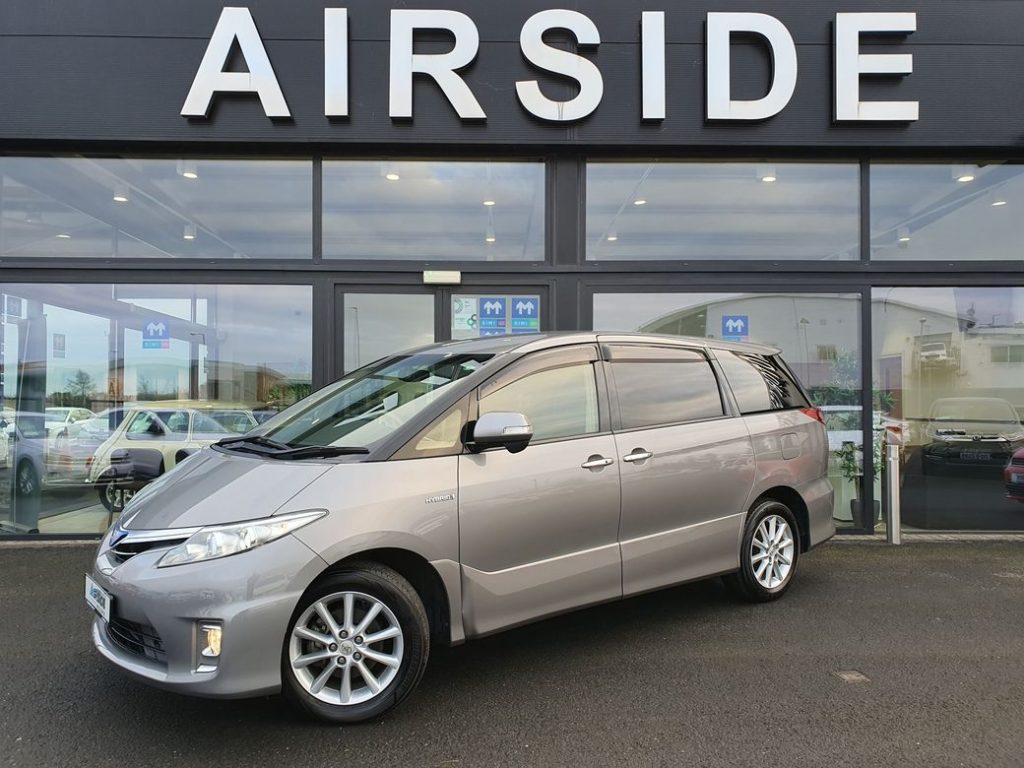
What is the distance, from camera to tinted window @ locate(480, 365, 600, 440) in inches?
138

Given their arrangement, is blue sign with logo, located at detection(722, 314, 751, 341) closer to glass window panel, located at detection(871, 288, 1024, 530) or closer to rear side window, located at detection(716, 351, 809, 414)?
glass window panel, located at detection(871, 288, 1024, 530)

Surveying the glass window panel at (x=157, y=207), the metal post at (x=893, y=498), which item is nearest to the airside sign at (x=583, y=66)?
the glass window panel at (x=157, y=207)

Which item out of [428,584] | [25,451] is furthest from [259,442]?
[25,451]

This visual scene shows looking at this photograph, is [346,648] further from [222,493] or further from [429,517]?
[222,493]

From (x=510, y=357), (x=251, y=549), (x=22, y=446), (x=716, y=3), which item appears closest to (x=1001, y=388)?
(x=716, y=3)

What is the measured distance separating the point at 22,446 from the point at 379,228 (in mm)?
4351

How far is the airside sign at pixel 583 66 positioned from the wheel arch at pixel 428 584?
192 inches

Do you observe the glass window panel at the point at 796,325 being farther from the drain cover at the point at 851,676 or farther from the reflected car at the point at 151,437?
the reflected car at the point at 151,437

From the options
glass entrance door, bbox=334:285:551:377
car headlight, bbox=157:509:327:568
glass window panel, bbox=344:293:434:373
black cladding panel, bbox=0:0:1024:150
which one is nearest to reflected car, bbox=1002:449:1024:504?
black cladding panel, bbox=0:0:1024:150

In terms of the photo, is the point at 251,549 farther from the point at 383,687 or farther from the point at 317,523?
the point at 383,687

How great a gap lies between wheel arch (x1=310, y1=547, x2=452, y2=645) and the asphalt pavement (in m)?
0.37

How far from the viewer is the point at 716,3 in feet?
21.8

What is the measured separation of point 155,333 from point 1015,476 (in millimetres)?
9147

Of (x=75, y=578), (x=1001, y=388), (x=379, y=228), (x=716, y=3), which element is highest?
(x=716, y=3)
